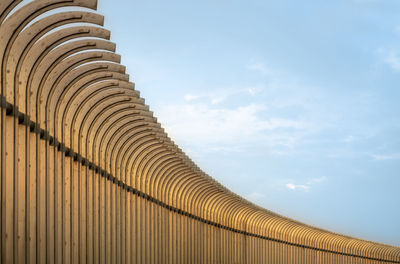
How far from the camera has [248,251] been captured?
1009 inches

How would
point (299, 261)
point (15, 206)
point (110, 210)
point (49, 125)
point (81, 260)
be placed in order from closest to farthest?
point (15, 206) < point (49, 125) < point (81, 260) < point (110, 210) < point (299, 261)

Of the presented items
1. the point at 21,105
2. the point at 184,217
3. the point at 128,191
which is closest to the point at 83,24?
the point at 21,105

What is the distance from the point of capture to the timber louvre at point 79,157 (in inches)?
322

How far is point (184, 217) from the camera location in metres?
18.7

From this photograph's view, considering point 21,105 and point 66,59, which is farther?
point 66,59

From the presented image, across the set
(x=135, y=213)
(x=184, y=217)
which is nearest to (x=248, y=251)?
(x=184, y=217)

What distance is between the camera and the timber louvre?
8172mm

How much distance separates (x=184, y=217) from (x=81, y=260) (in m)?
7.83

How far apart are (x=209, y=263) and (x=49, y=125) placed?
1204 cm

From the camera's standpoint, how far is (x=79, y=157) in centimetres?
1086

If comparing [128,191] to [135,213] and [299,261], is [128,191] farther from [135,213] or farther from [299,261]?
[299,261]

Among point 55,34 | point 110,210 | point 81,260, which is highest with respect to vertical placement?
point 55,34

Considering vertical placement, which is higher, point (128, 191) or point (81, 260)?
point (128, 191)

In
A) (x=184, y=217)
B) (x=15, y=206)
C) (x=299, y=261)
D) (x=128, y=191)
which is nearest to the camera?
(x=15, y=206)
